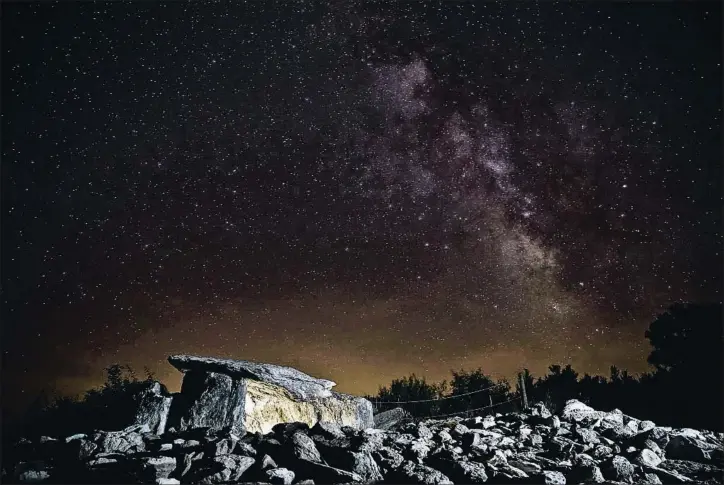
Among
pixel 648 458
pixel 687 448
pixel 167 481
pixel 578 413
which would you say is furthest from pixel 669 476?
pixel 167 481

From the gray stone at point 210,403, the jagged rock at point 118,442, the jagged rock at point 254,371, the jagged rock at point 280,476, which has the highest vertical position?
the jagged rock at point 254,371

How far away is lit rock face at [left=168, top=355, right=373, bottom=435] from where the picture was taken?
34.4ft

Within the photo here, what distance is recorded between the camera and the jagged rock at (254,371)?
458 inches

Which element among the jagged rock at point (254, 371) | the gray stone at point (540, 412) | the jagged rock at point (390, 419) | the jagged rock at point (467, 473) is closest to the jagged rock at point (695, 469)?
the jagged rock at point (467, 473)

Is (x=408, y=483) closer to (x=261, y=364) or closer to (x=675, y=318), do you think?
(x=261, y=364)

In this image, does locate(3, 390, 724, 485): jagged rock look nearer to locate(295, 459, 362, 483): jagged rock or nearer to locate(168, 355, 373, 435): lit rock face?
locate(295, 459, 362, 483): jagged rock

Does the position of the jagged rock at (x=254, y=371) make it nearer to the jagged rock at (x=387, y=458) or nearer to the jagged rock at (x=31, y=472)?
the jagged rock at (x=31, y=472)

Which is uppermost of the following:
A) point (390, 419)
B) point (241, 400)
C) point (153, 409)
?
point (390, 419)

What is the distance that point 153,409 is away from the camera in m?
10.4

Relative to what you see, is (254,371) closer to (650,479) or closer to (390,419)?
(390,419)

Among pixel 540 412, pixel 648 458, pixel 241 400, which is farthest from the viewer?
pixel 540 412

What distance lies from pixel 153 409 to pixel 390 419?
8.14 meters

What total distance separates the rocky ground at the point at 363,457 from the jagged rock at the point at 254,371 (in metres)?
2.40

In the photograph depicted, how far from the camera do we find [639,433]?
998cm
